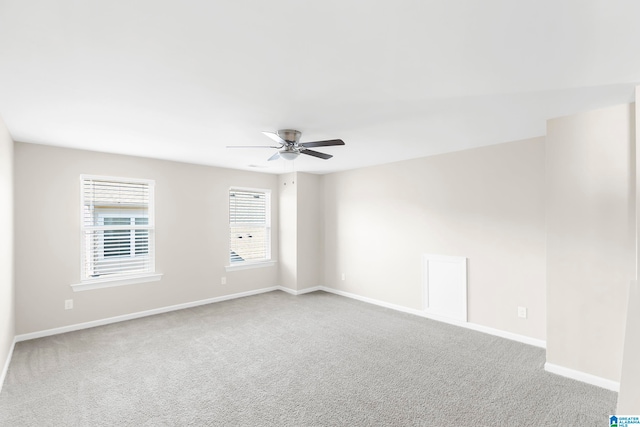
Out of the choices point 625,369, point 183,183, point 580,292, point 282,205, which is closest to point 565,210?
point 580,292

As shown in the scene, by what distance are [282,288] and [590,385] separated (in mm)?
4771

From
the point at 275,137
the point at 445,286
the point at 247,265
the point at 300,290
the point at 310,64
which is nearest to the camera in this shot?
the point at 310,64

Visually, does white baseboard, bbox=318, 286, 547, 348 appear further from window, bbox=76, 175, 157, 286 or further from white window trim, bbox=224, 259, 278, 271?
window, bbox=76, 175, 157, 286

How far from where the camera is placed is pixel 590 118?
2779 mm

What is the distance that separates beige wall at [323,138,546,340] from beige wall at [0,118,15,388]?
4.53 meters

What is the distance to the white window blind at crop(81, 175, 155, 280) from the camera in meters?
4.34

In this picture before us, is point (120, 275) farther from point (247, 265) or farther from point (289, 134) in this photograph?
point (289, 134)

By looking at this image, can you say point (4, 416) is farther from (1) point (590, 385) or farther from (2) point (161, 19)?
(1) point (590, 385)

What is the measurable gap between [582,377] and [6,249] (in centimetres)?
551

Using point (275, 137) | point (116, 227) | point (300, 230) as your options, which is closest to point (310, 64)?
point (275, 137)

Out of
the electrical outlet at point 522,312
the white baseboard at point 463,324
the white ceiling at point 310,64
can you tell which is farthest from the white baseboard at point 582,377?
the white ceiling at point 310,64

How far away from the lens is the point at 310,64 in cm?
194

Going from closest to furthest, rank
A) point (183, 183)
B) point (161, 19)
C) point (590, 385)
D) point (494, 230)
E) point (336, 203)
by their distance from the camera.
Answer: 1. point (161, 19)
2. point (590, 385)
3. point (494, 230)
4. point (183, 183)
5. point (336, 203)

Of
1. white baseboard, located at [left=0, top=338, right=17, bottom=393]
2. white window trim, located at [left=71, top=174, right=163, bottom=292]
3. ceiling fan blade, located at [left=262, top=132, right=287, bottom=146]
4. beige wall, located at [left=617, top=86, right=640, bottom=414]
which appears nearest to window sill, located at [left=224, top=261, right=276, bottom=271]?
white window trim, located at [left=71, top=174, right=163, bottom=292]
